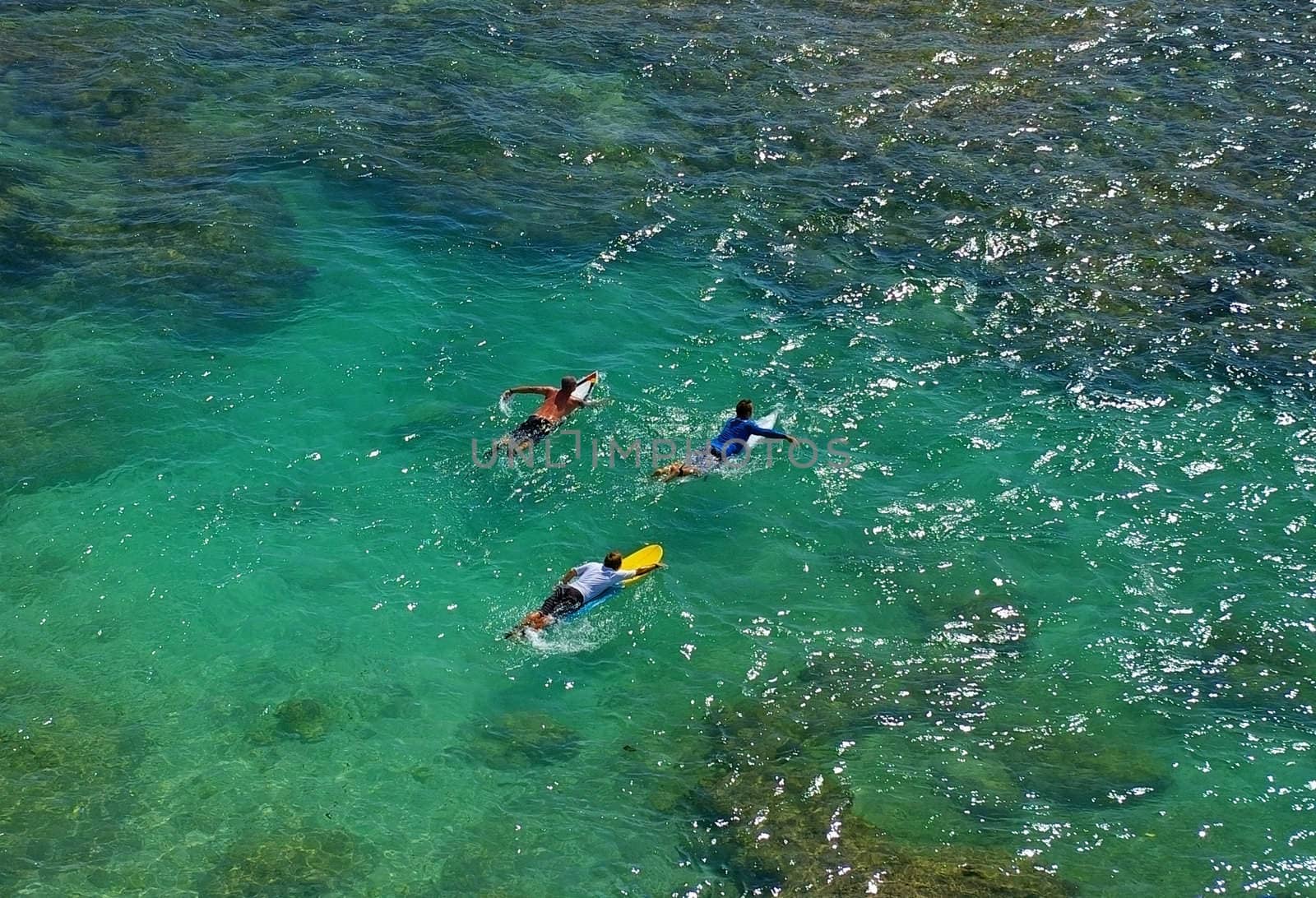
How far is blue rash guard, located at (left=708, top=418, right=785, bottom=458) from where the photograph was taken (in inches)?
849

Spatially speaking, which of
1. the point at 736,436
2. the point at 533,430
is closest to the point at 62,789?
the point at 533,430

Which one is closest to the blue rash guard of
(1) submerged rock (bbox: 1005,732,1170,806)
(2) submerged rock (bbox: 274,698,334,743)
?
(1) submerged rock (bbox: 1005,732,1170,806)

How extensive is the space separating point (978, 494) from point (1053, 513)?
1394 millimetres

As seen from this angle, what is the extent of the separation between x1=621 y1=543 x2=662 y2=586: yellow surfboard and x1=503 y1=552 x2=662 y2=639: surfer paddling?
0.15m

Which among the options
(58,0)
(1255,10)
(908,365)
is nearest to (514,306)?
(908,365)

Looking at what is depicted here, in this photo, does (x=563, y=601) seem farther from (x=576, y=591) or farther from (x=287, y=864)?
(x=287, y=864)

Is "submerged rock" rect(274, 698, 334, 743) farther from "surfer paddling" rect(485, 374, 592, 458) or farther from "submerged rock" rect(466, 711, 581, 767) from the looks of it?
"surfer paddling" rect(485, 374, 592, 458)

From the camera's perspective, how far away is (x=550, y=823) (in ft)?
54.9

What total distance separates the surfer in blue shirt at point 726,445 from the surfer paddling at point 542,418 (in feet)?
7.39

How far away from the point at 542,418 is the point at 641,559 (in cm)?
379

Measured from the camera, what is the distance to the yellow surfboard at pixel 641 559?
19.8m

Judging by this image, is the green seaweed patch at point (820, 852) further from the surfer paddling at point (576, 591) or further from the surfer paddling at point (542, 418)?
the surfer paddling at point (542, 418)

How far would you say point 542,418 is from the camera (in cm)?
2216

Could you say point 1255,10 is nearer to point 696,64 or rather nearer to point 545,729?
point 696,64
